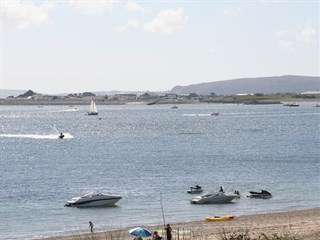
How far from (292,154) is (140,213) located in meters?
51.3

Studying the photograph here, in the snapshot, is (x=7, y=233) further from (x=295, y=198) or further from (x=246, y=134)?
(x=246, y=134)


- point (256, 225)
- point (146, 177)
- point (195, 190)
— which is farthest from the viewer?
point (146, 177)

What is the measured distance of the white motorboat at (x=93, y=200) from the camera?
55.6 m

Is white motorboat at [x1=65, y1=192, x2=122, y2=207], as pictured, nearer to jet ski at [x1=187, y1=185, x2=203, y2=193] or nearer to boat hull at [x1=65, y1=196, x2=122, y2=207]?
boat hull at [x1=65, y1=196, x2=122, y2=207]

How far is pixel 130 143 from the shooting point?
128 metres

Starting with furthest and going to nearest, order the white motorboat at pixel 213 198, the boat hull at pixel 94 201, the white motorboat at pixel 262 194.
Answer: the white motorboat at pixel 262 194 < the white motorboat at pixel 213 198 < the boat hull at pixel 94 201

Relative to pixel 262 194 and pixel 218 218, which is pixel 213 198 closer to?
pixel 262 194

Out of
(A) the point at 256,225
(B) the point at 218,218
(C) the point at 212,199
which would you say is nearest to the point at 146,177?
(C) the point at 212,199

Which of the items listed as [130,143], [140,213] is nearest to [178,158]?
[130,143]

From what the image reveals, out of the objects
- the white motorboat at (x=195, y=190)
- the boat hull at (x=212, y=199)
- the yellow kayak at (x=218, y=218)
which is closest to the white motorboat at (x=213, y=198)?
the boat hull at (x=212, y=199)

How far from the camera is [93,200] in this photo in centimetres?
5606

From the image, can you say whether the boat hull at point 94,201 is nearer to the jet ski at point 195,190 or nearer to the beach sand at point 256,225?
the jet ski at point 195,190

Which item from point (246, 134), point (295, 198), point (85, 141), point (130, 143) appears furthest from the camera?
point (246, 134)

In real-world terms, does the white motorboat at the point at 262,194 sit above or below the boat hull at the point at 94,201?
below
